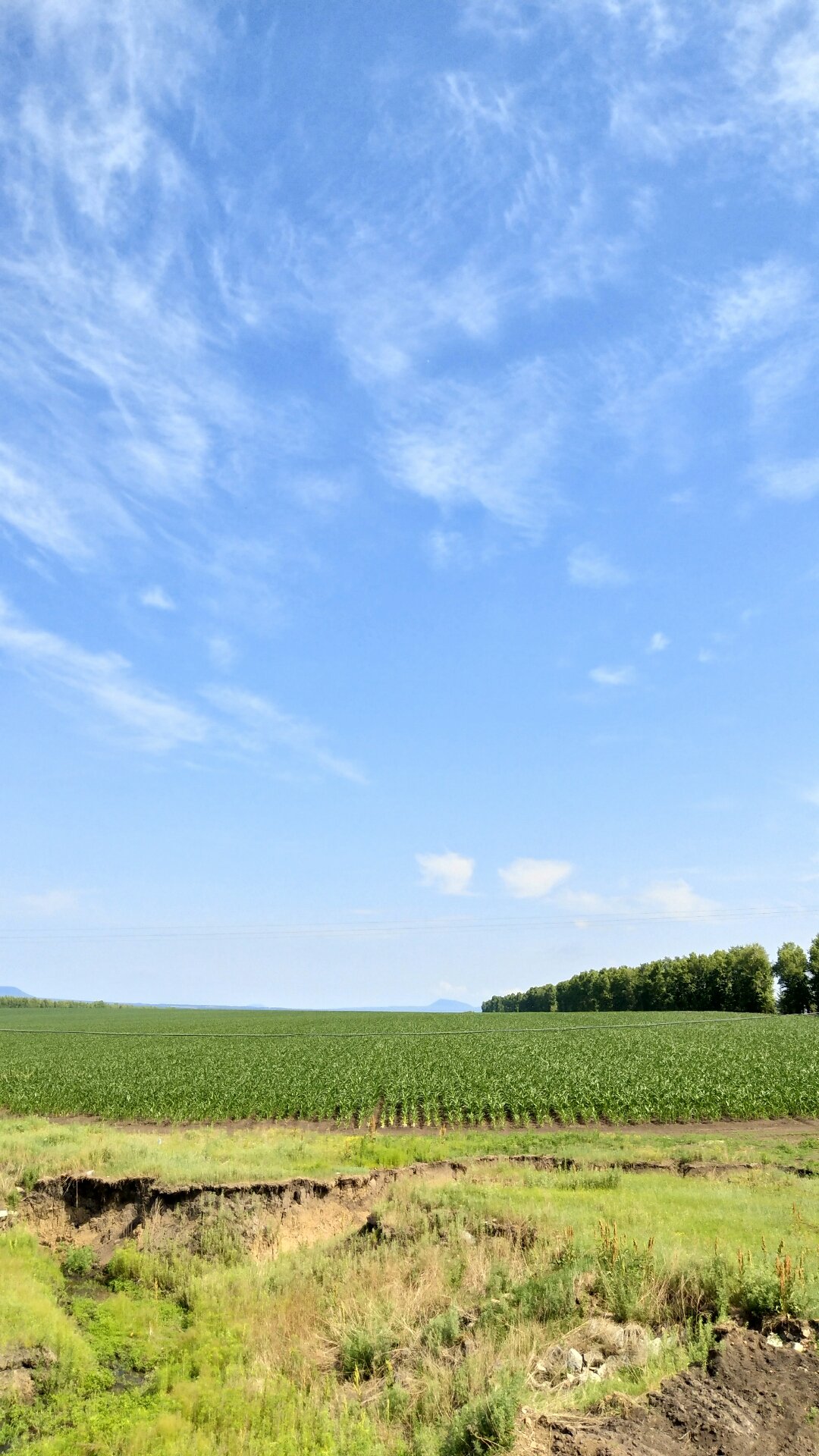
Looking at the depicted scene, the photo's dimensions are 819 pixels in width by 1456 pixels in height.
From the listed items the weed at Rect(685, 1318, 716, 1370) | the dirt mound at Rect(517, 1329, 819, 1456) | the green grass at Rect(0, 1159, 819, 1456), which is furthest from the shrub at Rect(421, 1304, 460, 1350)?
the weed at Rect(685, 1318, 716, 1370)

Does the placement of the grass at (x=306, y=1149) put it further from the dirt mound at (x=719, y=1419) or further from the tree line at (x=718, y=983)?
the tree line at (x=718, y=983)

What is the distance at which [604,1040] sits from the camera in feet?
157

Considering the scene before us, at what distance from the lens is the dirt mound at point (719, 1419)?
678 cm

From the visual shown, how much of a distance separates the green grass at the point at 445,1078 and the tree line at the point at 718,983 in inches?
2130

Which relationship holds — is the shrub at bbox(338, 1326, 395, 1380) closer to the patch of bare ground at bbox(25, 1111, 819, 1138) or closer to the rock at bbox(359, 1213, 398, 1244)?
the rock at bbox(359, 1213, 398, 1244)

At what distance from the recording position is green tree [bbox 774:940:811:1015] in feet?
341

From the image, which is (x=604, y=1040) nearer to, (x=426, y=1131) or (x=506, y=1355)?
(x=426, y=1131)

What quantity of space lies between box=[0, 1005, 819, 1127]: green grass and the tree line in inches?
2130

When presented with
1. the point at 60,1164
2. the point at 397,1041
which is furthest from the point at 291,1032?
the point at 60,1164

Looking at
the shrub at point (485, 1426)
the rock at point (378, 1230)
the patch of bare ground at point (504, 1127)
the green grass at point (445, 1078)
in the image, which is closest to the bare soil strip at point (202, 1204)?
the rock at point (378, 1230)

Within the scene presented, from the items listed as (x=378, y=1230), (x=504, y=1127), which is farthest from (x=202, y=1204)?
(x=504, y=1127)

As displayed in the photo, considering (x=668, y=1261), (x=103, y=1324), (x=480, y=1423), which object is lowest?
(x=103, y=1324)

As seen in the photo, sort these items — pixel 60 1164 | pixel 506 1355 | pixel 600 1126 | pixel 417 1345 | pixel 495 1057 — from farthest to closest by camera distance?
pixel 495 1057 → pixel 600 1126 → pixel 60 1164 → pixel 417 1345 → pixel 506 1355

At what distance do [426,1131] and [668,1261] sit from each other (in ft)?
56.4
